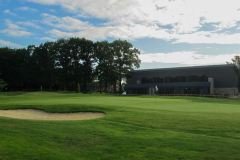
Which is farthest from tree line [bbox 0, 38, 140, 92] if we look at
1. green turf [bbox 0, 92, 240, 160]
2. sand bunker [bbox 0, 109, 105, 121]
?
green turf [bbox 0, 92, 240, 160]

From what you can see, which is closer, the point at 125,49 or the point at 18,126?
the point at 18,126

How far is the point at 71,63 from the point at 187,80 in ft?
A: 107

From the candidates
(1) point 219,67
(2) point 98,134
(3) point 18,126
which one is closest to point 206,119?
(2) point 98,134

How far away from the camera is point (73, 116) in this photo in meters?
23.6

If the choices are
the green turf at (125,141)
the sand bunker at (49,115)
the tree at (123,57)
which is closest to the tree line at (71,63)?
the tree at (123,57)

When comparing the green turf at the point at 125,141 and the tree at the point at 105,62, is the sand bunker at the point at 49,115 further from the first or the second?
the tree at the point at 105,62

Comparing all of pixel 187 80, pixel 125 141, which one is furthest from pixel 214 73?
pixel 125 141

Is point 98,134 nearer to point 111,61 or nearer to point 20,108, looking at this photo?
point 20,108

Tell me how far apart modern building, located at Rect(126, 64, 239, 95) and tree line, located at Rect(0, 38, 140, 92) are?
7.17 m

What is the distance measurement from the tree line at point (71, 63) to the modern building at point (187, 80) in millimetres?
7170

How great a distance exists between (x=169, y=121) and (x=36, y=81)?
101310mm

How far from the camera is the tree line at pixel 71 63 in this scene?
111 meters

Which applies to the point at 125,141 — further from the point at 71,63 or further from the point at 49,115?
the point at 71,63

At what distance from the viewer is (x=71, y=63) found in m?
114
